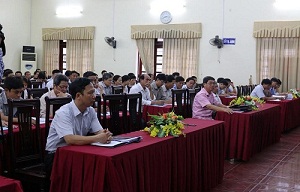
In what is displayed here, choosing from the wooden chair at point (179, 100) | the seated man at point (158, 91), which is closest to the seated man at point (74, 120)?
the wooden chair at point (179, 100)

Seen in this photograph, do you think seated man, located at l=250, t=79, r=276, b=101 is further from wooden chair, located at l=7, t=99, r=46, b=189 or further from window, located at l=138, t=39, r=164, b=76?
wooden chair, located at l=7, t=99, r=46, b=189

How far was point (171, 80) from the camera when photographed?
6.97 meters

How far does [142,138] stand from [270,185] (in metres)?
1.97

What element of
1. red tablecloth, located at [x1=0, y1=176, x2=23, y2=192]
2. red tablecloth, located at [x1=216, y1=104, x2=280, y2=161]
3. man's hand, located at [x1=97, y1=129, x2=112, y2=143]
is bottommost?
red tablecloth, located at [x1=216, y1=104, x2=280, y2=161]

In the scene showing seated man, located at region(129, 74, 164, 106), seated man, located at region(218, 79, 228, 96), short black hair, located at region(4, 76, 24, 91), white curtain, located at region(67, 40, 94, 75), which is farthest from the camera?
white curtain, located at region(67, 40, 94, 75)

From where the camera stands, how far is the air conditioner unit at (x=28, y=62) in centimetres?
1323

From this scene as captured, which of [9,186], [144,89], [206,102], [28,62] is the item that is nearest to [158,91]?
[144,89]

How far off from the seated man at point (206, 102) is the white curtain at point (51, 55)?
894 cm

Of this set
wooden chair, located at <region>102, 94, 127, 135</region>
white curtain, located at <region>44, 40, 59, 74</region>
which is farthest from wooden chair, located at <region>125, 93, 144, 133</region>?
white curtain, located at <region>44, 40, 59, 74</region>

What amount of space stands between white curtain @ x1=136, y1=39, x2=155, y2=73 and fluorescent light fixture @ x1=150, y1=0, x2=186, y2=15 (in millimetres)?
910

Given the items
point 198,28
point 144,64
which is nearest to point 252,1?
point 198,28

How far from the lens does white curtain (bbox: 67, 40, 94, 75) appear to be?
41.3 ft

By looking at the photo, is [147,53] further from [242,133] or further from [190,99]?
[242,133]

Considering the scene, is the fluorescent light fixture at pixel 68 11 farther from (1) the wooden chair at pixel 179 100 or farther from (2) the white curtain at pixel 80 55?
(1) the wooden chair at pixel 179 100
